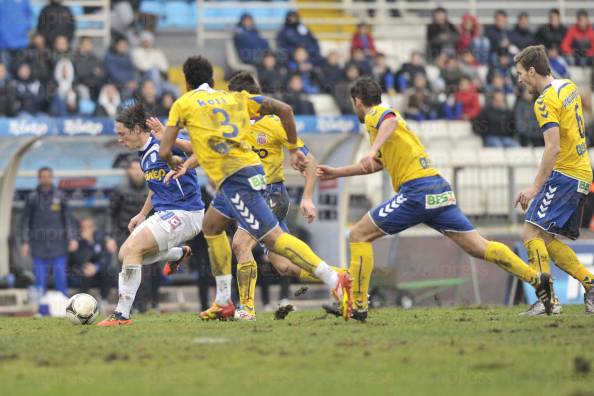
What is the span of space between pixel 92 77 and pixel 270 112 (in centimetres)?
1260

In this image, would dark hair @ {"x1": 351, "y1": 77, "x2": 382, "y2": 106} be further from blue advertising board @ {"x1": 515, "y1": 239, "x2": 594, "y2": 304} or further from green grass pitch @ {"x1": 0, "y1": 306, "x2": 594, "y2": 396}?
blue advertising board @ {"x1": 515, "y1": 239, "x2": 594, "y2": 304}

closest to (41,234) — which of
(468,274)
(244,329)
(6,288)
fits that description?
(6,288)

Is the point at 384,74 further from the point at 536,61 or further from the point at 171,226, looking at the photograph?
the point at 171,226

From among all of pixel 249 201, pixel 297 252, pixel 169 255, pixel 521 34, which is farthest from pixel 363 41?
pixel 297 252

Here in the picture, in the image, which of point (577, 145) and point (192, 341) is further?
point (577, 145)

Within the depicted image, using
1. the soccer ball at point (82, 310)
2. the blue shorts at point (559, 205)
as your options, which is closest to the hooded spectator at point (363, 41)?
the blue shorts at point (559, 205)

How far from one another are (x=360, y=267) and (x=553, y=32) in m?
18.6

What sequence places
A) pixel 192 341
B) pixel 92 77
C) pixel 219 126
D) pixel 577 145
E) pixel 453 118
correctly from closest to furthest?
pixel 192 341, pixel 219 126, pixel 577 145, pixel 92 77, pixel 453 118

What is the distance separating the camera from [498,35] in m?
28.5

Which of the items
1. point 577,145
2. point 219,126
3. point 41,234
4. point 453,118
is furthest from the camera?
point 453,118

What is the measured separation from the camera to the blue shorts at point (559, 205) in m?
12.0

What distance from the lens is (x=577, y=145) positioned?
12.0 meters

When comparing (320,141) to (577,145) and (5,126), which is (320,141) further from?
(577,145)

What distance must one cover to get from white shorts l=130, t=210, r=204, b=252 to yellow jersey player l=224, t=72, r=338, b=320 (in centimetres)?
51
